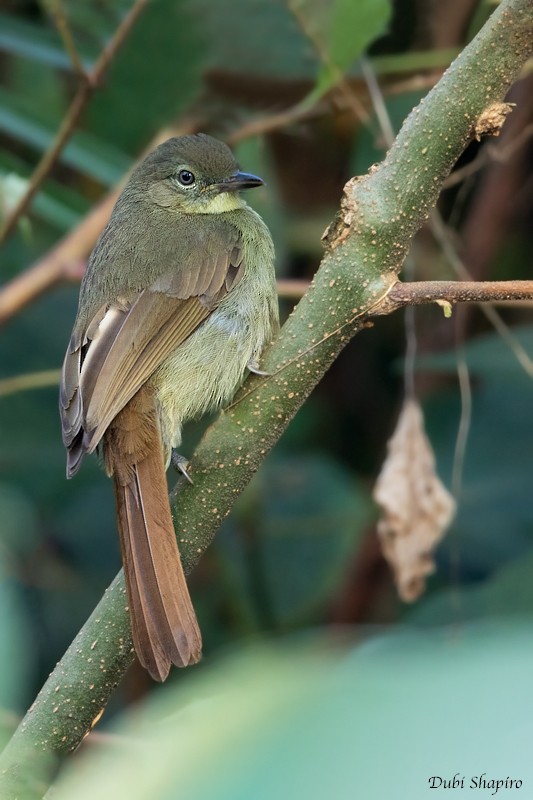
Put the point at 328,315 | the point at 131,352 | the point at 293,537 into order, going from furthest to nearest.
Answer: the point at 293,537
the point at 131,352
the point at 328,315

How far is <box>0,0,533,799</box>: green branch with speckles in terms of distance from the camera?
61.7 inches

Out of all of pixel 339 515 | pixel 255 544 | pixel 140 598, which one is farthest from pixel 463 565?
pixel 140 598

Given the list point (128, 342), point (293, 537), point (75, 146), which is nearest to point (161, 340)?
point (128, 342)

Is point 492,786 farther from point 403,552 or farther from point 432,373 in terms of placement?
point 432,373

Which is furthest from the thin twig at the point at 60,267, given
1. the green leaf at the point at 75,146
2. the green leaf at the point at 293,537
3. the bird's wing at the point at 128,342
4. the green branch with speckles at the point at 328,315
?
the green branch with speckles at the point at 328,315

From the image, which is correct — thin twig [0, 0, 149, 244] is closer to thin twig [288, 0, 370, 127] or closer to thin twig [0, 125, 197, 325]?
thin twig [0, 125, 197, 325]

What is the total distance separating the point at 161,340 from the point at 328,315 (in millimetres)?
779

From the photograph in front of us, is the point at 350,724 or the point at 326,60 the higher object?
the point at 326,60

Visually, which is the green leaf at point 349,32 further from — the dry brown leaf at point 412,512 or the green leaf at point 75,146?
the dry brown leaf at point 412,512

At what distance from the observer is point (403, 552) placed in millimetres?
2566

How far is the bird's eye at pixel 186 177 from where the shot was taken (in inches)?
115

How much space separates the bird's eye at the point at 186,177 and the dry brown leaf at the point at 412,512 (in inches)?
39.1

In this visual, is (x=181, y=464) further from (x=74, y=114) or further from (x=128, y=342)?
(x=74, y=114)

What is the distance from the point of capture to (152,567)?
178 cm
